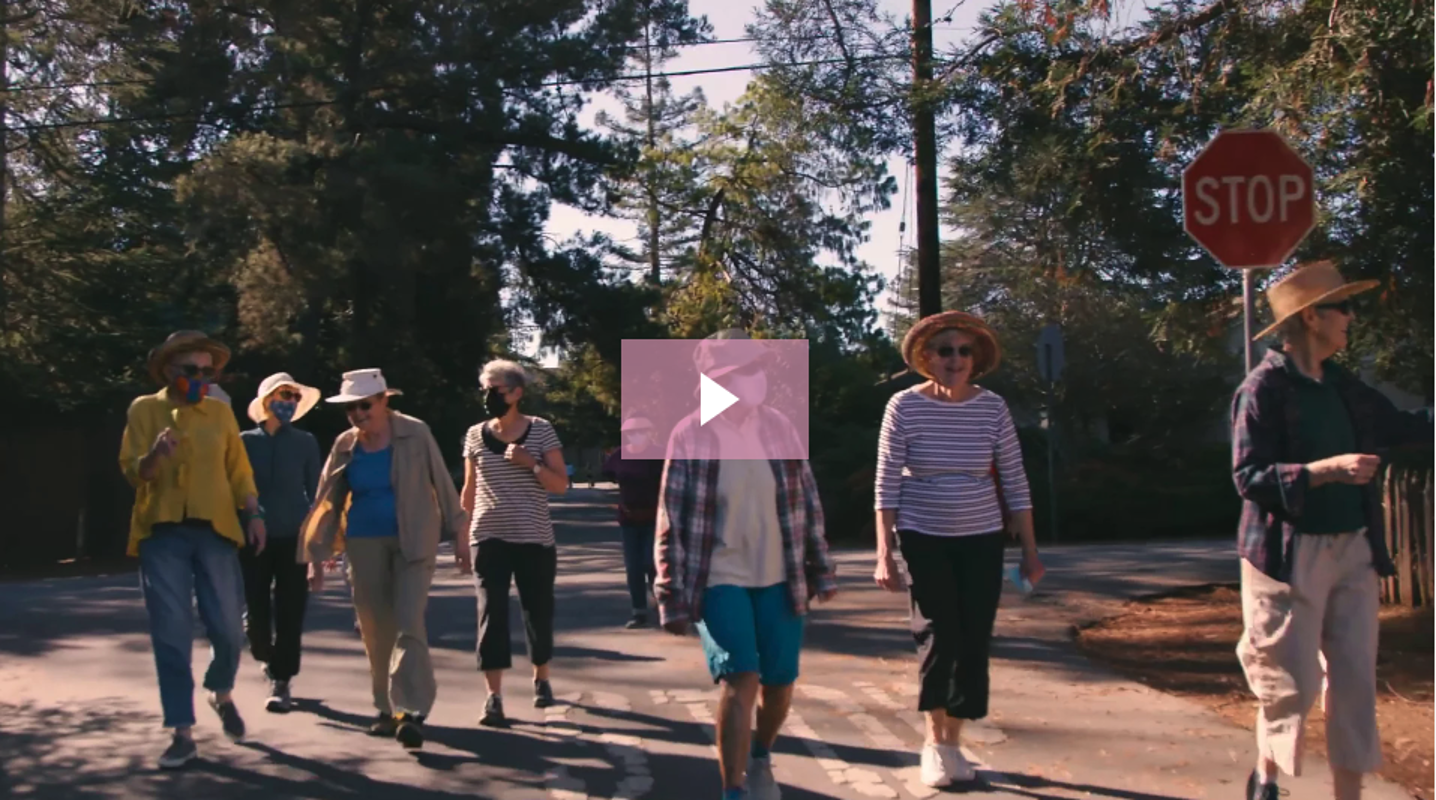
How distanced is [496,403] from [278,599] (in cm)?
164

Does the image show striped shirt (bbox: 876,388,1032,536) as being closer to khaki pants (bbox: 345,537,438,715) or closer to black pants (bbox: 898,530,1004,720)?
black pants (bbox: 898,530,1004,720)

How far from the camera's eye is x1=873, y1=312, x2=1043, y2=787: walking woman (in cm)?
621

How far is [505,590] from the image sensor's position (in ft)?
26.2

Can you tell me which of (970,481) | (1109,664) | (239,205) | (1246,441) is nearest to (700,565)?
(970,481)

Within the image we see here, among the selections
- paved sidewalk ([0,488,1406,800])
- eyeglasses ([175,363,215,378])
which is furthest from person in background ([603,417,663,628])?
eyeglasses ([175,363,215,378])

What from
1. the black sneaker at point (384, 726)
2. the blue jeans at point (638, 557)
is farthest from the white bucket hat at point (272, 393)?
the blue jeans at point (638, 557)

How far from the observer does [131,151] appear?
1005 inches

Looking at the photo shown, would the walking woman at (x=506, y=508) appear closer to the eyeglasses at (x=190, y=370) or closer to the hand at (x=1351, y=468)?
the eyeglasses at (x=190, y=370)

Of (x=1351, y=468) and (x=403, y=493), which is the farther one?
(x=403, y=493)

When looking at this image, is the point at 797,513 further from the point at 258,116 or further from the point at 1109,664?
the point at 258,116

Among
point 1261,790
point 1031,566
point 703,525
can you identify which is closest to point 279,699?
point 703,525

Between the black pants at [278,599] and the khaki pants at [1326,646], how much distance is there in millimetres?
4913

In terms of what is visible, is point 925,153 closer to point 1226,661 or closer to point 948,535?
point 1226,661

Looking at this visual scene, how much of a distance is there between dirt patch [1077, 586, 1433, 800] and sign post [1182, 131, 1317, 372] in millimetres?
1898
